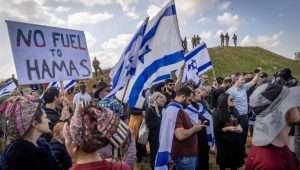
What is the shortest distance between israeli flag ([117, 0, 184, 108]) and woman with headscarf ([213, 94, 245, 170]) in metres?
1.75

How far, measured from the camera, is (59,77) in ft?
16.5

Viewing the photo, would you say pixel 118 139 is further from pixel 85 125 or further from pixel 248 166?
pixel 248 166

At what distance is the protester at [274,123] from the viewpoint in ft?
8.84

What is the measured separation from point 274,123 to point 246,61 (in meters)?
57.2

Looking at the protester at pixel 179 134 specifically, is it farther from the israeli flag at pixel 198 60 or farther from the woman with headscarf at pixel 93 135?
the israeli flag at pixel 198 60

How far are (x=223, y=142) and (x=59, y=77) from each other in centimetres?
341

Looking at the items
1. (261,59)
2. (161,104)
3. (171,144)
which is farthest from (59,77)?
(261,59)

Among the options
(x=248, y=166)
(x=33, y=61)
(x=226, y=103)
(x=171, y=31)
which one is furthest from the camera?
(x=226, y=103)

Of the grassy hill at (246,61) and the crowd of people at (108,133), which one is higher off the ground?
the grassy hill at (246,61)

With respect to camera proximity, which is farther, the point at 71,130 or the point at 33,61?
the point at 33,61

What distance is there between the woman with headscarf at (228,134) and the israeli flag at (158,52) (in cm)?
175

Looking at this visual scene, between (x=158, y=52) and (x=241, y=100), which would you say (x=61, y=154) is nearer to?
(x=158, y=52)

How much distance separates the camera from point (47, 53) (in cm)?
505

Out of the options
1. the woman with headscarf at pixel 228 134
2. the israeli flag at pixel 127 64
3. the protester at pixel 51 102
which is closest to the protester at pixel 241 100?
the woman with headscarf at pixel 228 134
